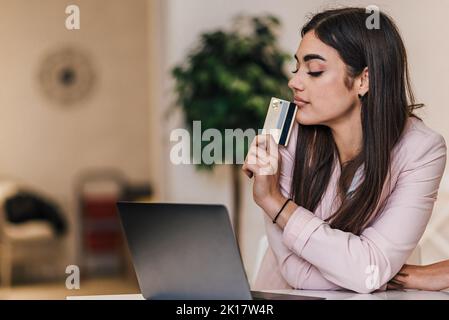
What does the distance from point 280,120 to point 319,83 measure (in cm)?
12

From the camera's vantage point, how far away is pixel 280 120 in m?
1.75

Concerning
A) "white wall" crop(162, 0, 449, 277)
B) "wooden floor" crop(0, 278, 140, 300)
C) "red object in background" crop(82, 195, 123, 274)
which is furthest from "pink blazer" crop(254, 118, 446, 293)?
"red object in background" crop(82, 195, 123, 274)

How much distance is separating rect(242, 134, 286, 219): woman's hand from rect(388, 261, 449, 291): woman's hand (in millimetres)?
303

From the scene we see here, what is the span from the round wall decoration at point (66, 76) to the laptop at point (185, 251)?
20.9ft

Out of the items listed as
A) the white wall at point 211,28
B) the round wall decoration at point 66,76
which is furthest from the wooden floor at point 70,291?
the round wall decoration at point 66,76

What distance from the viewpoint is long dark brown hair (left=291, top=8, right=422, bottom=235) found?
1.71m

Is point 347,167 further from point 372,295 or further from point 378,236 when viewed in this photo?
point 372,295

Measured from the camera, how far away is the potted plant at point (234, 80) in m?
4.22

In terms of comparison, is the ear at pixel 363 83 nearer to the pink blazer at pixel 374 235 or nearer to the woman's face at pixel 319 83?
the woman's face at pixel 319 83

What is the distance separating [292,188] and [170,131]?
11.6 ft

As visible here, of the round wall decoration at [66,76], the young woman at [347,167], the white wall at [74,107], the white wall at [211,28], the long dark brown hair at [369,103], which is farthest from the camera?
the round wall decoration at [66,76]
